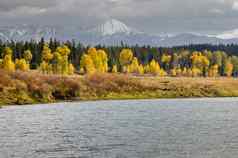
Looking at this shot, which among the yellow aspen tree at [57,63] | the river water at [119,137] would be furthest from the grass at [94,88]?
the river water at [119,137]

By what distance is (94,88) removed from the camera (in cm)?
14225

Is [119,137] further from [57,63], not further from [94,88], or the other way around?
[57,63]

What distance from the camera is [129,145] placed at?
46031 millimetres

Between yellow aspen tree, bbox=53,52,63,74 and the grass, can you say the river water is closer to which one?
the grass

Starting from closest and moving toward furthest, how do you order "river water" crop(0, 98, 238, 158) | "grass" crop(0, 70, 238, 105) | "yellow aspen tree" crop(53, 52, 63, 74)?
1. "river water" crop(0, 98, 238, 158)
2. "grass" crop(0, 70, 238, 105)
3. "yellow aspen tree" crop(53, 52, 63, 74)

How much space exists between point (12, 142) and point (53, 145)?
4592mm

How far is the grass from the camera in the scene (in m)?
122

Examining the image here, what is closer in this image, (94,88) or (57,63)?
(94,88)

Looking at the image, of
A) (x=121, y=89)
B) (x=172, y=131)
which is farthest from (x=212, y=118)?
(x=121, y=89)

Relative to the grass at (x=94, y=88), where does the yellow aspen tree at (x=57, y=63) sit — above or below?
above

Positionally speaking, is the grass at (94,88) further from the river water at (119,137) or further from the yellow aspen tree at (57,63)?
the river water at (119,137)

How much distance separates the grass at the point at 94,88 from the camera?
122 meters

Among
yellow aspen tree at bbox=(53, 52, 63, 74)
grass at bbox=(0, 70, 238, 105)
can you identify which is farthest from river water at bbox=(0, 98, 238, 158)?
yellow aspen tree at bbox=(53, 52, 63, 74)

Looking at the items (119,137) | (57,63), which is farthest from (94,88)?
(119,137)
